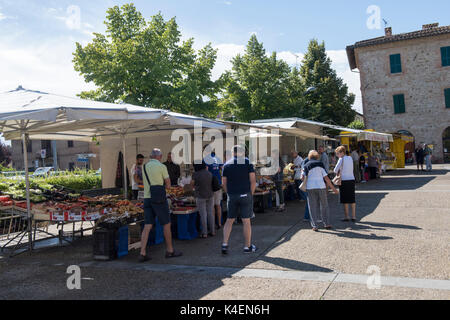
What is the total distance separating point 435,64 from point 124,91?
26.9 m

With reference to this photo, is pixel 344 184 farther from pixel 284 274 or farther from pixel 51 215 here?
pixel 51 215

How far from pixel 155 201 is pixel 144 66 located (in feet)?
46.1

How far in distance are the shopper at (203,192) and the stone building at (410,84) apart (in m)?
30.2

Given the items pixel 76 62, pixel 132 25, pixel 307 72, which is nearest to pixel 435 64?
pixel 307 72

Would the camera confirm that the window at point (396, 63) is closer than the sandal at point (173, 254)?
No

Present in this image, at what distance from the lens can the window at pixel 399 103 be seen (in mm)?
33469

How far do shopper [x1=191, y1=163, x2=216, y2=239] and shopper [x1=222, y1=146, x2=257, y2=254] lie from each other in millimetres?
1398

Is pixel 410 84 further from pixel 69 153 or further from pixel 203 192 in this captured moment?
pixel 69 153

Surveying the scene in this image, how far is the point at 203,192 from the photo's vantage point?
24.9ft

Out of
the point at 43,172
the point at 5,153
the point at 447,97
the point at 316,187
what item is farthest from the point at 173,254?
the point at 5,153

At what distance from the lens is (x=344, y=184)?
844 centimetres

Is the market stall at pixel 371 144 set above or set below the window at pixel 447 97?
below

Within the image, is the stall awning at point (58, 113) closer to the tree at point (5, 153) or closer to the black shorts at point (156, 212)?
the black shorts at point (156, 212)

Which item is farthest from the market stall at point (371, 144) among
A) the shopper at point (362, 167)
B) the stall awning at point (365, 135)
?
the shopper at point (362, 167)
